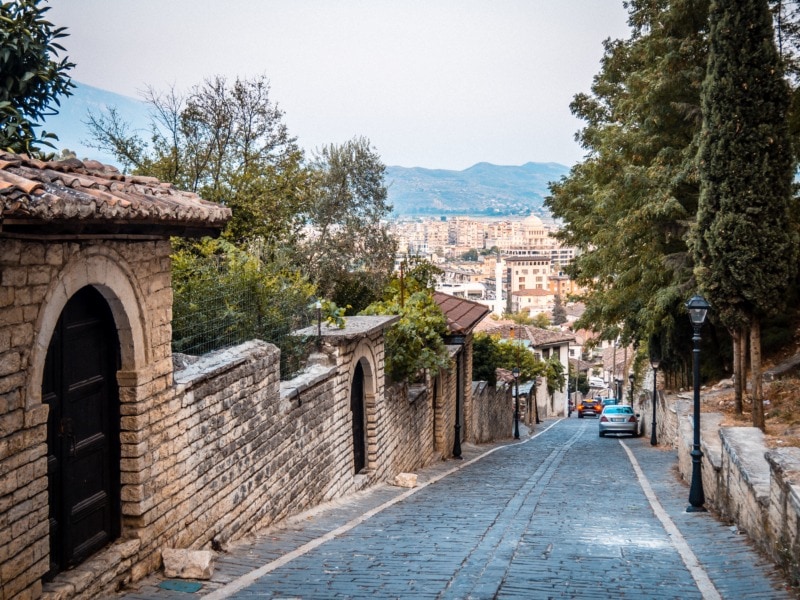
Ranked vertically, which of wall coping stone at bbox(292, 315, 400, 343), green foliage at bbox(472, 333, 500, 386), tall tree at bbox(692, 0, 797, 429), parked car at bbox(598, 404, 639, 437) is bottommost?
parked car at bbox(598, 404, 639, 437)

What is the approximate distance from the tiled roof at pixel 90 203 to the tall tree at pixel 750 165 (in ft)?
33.7

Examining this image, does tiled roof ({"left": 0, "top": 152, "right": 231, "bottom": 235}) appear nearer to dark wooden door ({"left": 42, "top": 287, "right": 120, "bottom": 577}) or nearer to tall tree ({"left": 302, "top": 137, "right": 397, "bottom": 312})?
dark wooden door ({"left": 42, "top": 287, "right": 120, "bottom": 577})

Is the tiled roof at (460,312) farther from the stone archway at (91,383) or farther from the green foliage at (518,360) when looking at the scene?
the green foliage at (518,360)

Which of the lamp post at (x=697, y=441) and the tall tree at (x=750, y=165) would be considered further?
the tall tree at (x=750, y=165)

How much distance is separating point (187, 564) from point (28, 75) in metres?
7.42

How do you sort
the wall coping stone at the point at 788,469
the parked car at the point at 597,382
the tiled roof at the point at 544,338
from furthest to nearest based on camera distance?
the parked car at the point at 597,382, the tiled roof at the point at 544,338, the wall coping stone at the point at 788,469

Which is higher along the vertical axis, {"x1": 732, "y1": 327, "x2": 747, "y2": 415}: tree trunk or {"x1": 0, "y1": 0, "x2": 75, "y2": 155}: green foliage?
{"x1": 0, "y1": 0, "x2": 75, "y2": 155}: green foliage

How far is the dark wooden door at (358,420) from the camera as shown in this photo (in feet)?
45.2

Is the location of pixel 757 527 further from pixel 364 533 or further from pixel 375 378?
pixel 375 378

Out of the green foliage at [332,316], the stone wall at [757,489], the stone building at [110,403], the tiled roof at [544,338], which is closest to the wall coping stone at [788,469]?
the stone wall at [757,489]

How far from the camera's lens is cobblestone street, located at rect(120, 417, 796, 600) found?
680cm

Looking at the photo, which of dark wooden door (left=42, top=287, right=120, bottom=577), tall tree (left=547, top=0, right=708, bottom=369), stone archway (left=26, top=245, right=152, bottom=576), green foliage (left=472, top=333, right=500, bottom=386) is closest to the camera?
stone archway (left=26, top=245, right=152, bottom=576)

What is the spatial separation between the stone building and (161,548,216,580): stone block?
6.0 inches

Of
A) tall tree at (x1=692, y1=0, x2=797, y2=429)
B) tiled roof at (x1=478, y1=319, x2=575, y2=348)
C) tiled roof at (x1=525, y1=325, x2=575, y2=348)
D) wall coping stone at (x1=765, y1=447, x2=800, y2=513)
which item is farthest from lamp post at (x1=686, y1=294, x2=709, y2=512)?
tiled roof at (x1=525, y1=325, x2=575, y2=348)
